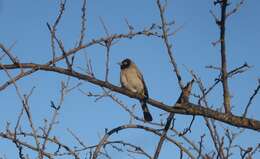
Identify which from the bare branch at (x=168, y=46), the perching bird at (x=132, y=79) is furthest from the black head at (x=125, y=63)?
the bare branch at (x=168, y=46)

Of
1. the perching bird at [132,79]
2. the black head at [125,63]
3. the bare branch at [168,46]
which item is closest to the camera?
the bare branch at [168,46]

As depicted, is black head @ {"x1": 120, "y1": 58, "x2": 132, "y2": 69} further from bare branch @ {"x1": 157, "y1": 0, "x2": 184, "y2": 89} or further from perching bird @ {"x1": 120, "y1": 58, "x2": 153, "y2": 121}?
bare branch @ {"x1": 157, "y1": 0, "x2": 184, "y2": 89}

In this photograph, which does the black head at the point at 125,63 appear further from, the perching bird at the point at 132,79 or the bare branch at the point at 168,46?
the bare branch at the point at 168,46

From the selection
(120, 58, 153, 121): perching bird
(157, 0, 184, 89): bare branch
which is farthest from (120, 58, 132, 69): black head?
(157, 0, 184, 89): bare branch

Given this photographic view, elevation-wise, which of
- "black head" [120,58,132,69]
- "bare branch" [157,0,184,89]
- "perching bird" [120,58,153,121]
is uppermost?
"black head" [120,58,132,69]

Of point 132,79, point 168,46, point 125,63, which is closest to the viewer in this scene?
point 168,46

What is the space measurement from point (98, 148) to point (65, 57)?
815mm

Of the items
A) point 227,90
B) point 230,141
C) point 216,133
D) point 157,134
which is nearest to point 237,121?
point 227,90

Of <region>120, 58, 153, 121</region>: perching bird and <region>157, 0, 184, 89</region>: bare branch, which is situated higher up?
<region>120, 58, 153, 121</region>: perching bird

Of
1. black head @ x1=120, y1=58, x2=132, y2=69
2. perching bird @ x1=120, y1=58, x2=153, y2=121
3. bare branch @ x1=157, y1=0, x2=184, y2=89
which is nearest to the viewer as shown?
bare branch @ x1=157, y1=0, x2=184, y2=89

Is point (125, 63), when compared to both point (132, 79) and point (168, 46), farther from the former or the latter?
point (168, 46)

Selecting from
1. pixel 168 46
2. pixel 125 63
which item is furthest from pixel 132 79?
pixel 168 46

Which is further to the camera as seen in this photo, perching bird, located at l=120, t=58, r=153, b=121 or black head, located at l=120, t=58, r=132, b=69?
black head, located at l=120, t=58, r=132, b=69

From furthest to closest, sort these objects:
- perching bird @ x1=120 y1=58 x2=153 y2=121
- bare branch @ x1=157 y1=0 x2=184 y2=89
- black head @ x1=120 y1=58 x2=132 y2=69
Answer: black head @ x1=120 y1=58 x2=132 y2=69
perching bird @ x1=120 y1=58 x2=153 y2=121
bare branch @ x1=157 y1=0 x2=184 y2=89
